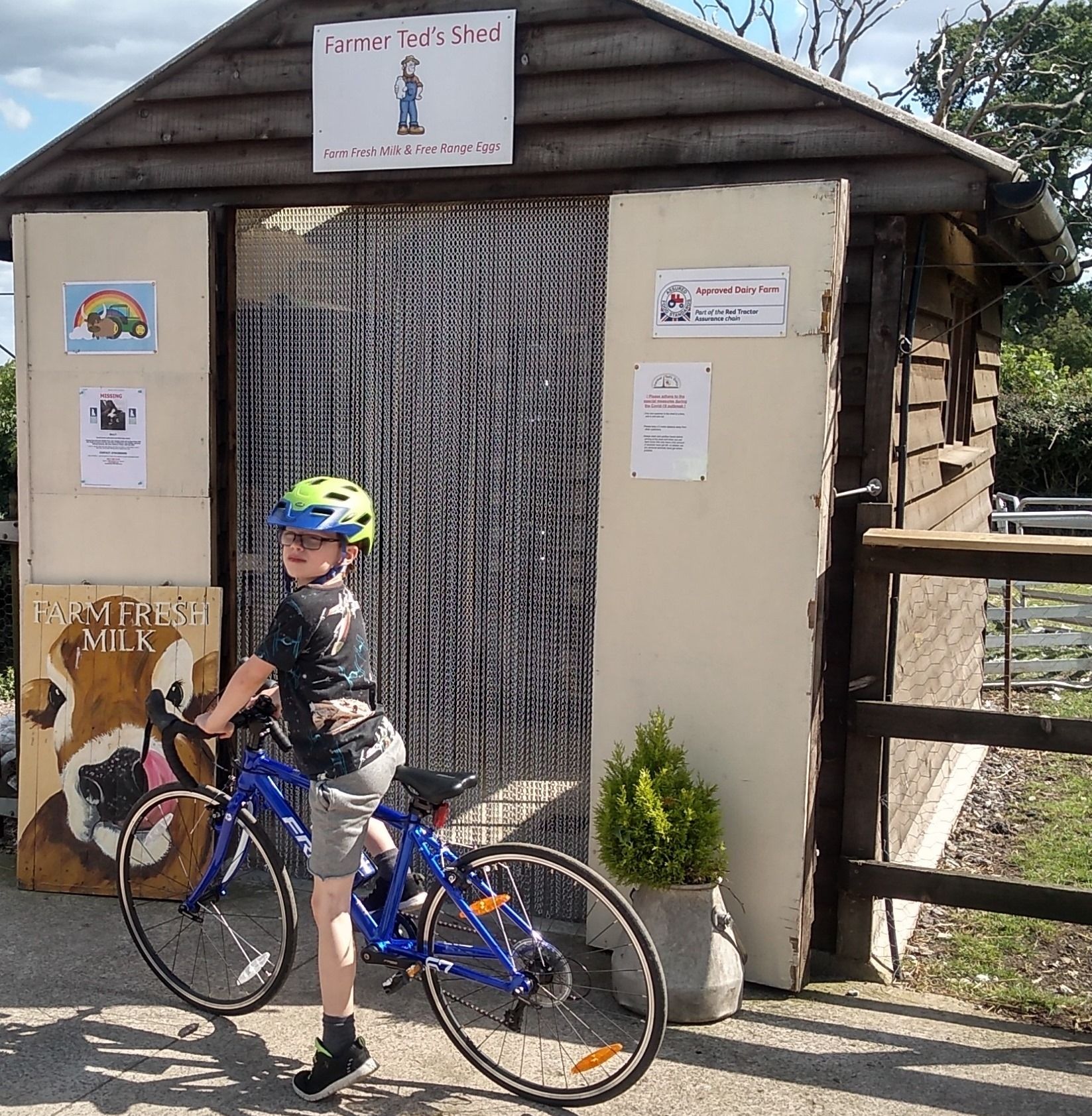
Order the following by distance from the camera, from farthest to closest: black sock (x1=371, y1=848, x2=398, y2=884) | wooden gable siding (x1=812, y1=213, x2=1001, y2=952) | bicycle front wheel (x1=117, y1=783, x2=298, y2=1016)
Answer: wooden gable siding (x1=812, y1=213, x2=1001, y2=952), bicycle front wheel (x1=117, y1=783, x2=298, y2=1016), black sock (x1=371, y1=848, x2=398, y2=884)

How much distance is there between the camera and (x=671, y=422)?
4457 mm

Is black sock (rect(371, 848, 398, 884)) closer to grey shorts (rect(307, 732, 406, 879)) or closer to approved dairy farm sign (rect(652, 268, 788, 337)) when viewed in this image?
grey shorts (rect(307, 732, 406, 879))

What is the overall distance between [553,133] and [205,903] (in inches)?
118

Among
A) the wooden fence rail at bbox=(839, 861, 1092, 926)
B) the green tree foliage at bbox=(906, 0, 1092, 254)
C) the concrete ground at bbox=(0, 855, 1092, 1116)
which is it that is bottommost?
the concrete ground at bbox=(0, 855, 1092, 1116)

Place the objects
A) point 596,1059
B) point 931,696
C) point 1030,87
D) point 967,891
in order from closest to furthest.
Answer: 1. point 596,1059
2. point 967,891
3. point 931,696
4. point 1030,87

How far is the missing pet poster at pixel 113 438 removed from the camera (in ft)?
17.1

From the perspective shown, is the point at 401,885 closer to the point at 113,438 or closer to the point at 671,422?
the point at 671,422

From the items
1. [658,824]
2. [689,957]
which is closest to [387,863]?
[658,824]

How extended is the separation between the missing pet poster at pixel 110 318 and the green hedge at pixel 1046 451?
18198 mm

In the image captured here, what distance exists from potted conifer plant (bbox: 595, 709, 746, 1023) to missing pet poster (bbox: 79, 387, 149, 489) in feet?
7.82

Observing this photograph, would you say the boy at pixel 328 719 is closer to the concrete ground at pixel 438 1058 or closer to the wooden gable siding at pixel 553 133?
the concrete ground at pixel 438 1058

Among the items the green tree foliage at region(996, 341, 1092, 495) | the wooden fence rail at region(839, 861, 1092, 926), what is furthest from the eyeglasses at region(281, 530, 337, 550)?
the green tree foliage at region(996, 341, 1092, 495)

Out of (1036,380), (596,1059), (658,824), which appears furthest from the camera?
(1036,380)

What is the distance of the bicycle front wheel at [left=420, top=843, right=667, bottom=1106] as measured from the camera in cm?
356
